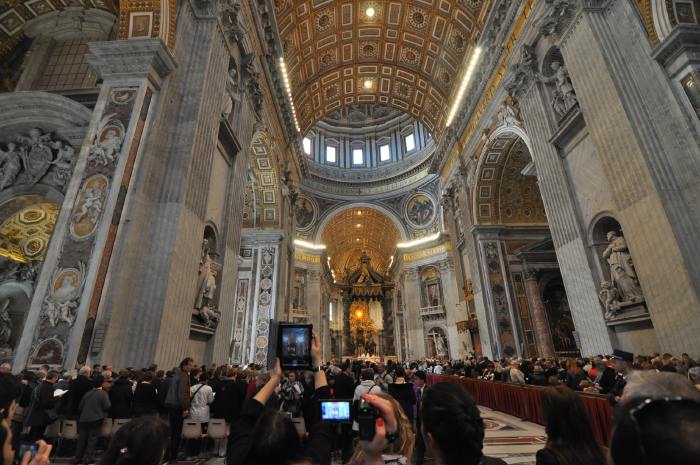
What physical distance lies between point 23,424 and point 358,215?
28341mm

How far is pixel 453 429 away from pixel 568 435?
0.68 meters

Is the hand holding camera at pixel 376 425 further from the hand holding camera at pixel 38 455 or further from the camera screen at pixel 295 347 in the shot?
the hand holding camera at pixel 38 455

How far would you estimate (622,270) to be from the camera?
696 centimetres

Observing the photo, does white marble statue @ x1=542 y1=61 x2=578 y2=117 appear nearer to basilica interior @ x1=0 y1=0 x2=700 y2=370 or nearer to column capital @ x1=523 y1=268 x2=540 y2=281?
basilica interior @ x1=0 y1=0 x2=700 y2=370

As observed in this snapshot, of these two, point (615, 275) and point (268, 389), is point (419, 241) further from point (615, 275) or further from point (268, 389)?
point (268, 389)

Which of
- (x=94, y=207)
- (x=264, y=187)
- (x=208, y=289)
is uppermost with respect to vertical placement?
(x=264, y=187)

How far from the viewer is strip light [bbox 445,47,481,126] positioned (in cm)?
1360

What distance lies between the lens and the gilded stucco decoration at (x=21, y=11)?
8250 millimetres

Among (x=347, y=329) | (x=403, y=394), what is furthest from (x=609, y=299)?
(x=347, y=329)

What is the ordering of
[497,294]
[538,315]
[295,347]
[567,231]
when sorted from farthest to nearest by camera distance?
[497,294] < [538,315] < [567,231] < [295,347]

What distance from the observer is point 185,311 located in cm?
620

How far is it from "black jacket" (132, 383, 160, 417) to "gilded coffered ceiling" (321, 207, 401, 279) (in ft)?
82.4

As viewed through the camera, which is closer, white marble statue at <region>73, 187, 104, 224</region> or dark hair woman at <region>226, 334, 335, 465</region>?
dark hair woman at <region>226, 334, 335, 465</region>

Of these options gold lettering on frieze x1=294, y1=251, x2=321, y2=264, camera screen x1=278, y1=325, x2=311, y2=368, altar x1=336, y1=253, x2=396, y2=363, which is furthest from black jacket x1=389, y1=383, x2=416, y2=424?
altar x1=336, y1=253, x2=396, y2=363
